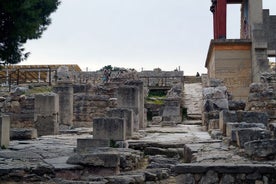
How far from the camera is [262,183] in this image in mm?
7129

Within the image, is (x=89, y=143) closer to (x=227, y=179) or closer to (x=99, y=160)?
(x=99, y=160)

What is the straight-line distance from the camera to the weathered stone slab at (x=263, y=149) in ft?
26.6

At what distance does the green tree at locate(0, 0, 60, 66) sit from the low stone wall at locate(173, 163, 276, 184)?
4365 mm

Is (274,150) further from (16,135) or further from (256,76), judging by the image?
(256,76)

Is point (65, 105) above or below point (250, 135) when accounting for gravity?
above

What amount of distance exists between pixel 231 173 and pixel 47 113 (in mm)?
11603

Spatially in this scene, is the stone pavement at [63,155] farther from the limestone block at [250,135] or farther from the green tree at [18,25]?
the green tree at [18,25]

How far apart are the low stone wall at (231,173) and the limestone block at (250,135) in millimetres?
2366

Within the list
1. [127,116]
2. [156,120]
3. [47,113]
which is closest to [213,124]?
[127,116]

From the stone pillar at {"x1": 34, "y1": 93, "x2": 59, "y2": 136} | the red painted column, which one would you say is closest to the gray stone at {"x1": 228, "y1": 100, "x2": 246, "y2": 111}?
the stone pillar at {"x1": 34, "y1": 93, "x2": 59, "y2": 136}

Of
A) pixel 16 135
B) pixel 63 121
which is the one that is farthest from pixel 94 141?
pixel 63 121

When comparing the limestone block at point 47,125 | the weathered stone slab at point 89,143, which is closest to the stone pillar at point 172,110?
the limestone block at point 47,125

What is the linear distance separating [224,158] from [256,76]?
1424 cm

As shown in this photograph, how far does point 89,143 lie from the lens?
39.8 feet
